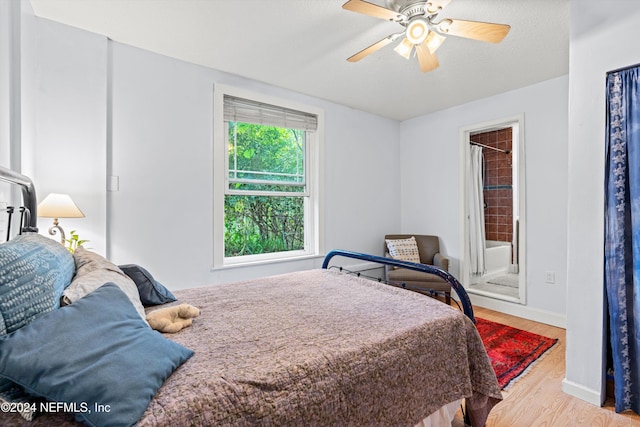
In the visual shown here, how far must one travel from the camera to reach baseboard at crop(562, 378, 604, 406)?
191 centimetres

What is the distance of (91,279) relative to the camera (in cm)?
112

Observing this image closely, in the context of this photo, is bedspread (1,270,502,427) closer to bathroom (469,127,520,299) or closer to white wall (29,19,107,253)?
white wall (29,19,107,253)

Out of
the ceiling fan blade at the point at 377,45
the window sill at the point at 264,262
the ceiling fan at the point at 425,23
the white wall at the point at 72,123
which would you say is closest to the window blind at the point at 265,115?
the white wall at the point at 72,123

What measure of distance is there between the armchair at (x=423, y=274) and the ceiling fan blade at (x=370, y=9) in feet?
7.68

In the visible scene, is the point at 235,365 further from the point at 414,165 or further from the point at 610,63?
the point at 414,165

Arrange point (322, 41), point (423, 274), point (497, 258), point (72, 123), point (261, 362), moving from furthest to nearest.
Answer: point (497, 258)
point (423, 274)
point (322, 41)
point (72, 123)
point (261, 362)

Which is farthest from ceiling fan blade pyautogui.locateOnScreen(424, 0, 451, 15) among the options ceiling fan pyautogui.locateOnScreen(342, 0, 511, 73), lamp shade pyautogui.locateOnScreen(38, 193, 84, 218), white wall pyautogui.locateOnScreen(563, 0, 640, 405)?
lamp shade pyautogui.locateOnScreen(38, 193, 84, 218)

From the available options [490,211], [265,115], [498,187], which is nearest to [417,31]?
[265,115]

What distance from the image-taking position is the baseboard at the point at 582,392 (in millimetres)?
1910

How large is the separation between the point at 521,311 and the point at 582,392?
5.22ft

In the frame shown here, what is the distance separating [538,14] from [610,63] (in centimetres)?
59

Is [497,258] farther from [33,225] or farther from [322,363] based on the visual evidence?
[33,225]

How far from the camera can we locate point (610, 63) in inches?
72.4

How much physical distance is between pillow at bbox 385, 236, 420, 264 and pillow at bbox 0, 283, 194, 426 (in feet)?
11.2
